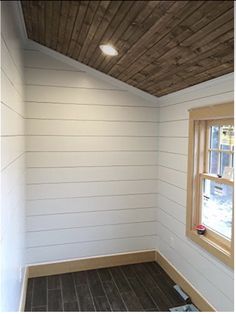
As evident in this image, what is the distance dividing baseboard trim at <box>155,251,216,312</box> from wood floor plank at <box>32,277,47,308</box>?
1.37m

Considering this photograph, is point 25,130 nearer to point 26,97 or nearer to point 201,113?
point 26,97

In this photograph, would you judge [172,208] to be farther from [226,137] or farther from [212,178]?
[226,137]

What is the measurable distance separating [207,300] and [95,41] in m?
2.36

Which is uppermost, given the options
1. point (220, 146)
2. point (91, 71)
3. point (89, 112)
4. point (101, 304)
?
point (91, 71)

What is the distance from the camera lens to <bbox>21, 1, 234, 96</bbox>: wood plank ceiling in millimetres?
1265

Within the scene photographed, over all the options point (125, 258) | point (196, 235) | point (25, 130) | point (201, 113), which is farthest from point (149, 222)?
point (25, 130)

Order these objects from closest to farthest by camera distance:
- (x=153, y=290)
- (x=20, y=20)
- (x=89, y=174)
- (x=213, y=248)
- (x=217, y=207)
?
(x=20, y=20), (x=213, y=248), (x=217, y=207), (x=153, y=290), (x=89, y=174)

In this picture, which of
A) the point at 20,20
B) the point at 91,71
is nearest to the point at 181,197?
the point at 91,71

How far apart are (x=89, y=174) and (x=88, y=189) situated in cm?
18

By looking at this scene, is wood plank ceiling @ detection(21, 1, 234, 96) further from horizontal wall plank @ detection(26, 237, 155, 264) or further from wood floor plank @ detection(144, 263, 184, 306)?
wood floor plank @ detection(144, 263, 184, 306)

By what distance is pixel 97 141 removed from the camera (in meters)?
3.12

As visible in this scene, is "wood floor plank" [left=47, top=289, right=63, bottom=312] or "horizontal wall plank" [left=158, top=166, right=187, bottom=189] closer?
"wood floor plank" [left=47, top=289, right=63, bottom=312]

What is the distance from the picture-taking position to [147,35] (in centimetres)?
170

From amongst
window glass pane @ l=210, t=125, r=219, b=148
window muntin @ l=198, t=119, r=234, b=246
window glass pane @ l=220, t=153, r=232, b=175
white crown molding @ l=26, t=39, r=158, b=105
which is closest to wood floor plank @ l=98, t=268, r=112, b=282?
window muntin @ l=198, t=119, r=234, b=246
